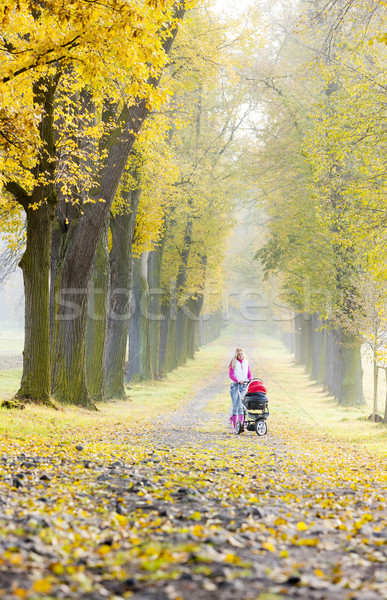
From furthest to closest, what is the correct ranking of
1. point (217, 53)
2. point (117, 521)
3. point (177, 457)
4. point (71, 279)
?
point (217, 53)
point (71, 279)
point (177, 457)
point (117, 521)

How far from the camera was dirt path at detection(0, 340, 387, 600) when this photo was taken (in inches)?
149

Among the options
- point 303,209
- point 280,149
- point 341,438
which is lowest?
point 341,438

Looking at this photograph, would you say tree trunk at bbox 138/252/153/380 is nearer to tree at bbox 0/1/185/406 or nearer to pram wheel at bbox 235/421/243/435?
tree at bbox 0/1/185/406

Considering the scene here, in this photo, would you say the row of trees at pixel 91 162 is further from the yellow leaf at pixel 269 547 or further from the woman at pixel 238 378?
the yellow leaf at pixel 269 547

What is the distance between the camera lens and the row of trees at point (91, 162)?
1032 cm

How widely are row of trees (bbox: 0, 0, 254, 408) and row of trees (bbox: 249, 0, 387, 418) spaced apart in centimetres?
391

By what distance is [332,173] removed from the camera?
61.3 feet

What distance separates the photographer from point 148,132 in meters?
16.9

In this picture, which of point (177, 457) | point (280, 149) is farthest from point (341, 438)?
point (280, 149)

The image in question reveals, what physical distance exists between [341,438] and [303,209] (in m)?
12.2

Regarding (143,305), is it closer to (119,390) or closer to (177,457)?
(119,390)

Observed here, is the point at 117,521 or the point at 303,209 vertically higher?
the point at 303,209

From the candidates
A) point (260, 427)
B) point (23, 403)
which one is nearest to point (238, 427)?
point (260, 427)

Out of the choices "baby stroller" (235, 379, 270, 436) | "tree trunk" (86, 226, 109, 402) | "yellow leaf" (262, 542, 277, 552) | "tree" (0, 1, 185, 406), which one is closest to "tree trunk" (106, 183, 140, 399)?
"tree trunk" (86, 226, 109, 402)
